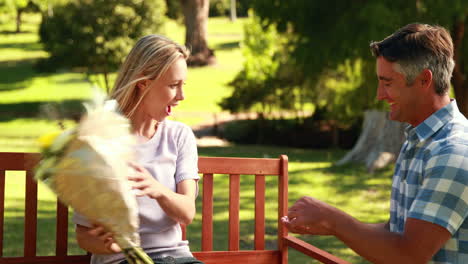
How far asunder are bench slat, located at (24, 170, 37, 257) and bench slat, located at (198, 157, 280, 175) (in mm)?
A: 857

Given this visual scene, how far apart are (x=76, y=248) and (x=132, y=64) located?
419 centimetres

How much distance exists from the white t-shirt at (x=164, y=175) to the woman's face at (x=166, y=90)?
0.48 feet

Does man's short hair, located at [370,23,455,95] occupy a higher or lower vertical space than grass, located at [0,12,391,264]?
higher

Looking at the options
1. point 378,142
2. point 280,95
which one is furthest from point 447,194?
point 280,95

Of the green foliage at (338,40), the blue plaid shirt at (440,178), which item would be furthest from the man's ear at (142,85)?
the green foliage at (338,40)

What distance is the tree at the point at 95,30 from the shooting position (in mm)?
21422

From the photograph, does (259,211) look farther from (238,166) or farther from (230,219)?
(238,166)

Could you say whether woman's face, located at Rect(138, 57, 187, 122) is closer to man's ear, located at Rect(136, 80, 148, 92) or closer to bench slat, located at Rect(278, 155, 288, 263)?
man's ear, located at Rect(136, 80, 148, 92)

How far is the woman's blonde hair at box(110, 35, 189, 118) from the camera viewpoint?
3.07m

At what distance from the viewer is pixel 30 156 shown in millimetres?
2516

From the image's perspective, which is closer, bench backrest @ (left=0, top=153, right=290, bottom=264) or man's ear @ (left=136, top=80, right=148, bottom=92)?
man's ear @ (left=136, top=80, right=148, bottom=92)

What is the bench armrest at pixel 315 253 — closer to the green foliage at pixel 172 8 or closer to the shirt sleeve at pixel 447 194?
the shirt sleeve at pixel 447 194

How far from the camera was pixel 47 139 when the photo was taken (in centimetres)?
233

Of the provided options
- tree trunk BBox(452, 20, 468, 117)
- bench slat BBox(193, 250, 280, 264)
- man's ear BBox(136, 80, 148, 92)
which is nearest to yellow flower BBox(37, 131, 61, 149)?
man's ear BBox(136, 80, 148, 92)
